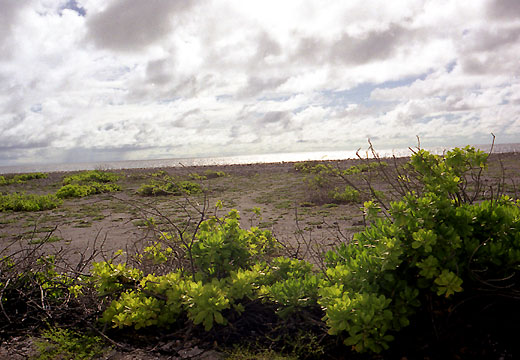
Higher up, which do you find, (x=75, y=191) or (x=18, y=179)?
(x=18, y=179)

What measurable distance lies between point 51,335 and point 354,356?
9.01 ft

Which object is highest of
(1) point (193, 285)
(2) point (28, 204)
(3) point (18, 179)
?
(3) point (18, 179)

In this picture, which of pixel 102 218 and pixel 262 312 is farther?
pixel 102 218

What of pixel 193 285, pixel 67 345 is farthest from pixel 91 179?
pixel 193 285

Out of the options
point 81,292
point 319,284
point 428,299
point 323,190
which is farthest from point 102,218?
point 428,299

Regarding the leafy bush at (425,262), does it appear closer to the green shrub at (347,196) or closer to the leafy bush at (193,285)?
the leafy bush at (193,285)

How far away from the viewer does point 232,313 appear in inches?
121

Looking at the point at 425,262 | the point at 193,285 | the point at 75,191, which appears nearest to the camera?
the point at 425,262

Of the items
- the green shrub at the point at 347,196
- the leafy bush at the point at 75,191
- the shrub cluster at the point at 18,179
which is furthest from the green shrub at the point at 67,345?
the shrub cluster at the point at 18,179

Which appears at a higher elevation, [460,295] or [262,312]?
[460,295]

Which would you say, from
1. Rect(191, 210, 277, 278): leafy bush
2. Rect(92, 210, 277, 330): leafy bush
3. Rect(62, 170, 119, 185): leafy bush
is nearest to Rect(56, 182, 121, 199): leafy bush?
Rect(62, 170, 119, 185): leafy bush

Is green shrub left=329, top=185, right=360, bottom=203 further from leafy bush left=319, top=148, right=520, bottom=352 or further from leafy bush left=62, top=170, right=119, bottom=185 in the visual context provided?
leafy bush left=62, top=170, right=119, bottom=185

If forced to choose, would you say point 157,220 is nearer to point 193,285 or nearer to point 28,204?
point 28,204

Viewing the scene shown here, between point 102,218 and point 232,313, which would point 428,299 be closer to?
point 232,313
